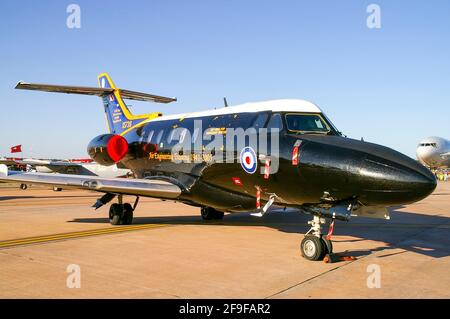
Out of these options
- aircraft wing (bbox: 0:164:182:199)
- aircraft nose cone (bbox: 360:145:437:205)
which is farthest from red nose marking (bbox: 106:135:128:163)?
aircraft nose cone (bbox: 360:145:437:205)

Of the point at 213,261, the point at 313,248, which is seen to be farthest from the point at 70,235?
the point at 313,248

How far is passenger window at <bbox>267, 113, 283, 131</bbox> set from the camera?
8.46m

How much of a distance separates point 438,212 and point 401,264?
11013 mm

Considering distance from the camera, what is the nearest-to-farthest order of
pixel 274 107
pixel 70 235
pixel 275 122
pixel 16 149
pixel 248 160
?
1. pixel 275 122
2. pixel 248 160
3. pixel 274 107
4. pixel 70 235
5. pixel 16 149

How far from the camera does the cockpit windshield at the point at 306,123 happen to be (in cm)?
827

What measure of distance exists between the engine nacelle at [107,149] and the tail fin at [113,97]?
1.45 meters

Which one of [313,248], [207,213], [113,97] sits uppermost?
[113,97]

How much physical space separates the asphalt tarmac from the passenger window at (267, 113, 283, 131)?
2536 millimetres

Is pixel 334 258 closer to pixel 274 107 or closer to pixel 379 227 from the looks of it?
pixel 274 107

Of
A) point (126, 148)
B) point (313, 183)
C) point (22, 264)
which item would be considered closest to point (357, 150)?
point (313, 183)

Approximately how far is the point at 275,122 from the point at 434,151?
58.2m

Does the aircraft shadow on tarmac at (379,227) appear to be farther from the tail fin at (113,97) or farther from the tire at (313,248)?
the tail fin at (113,97)

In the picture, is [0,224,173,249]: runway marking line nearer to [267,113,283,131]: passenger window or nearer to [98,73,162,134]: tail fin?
[98,73,162,134]: tail fin

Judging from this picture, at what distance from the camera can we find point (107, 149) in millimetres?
13781
